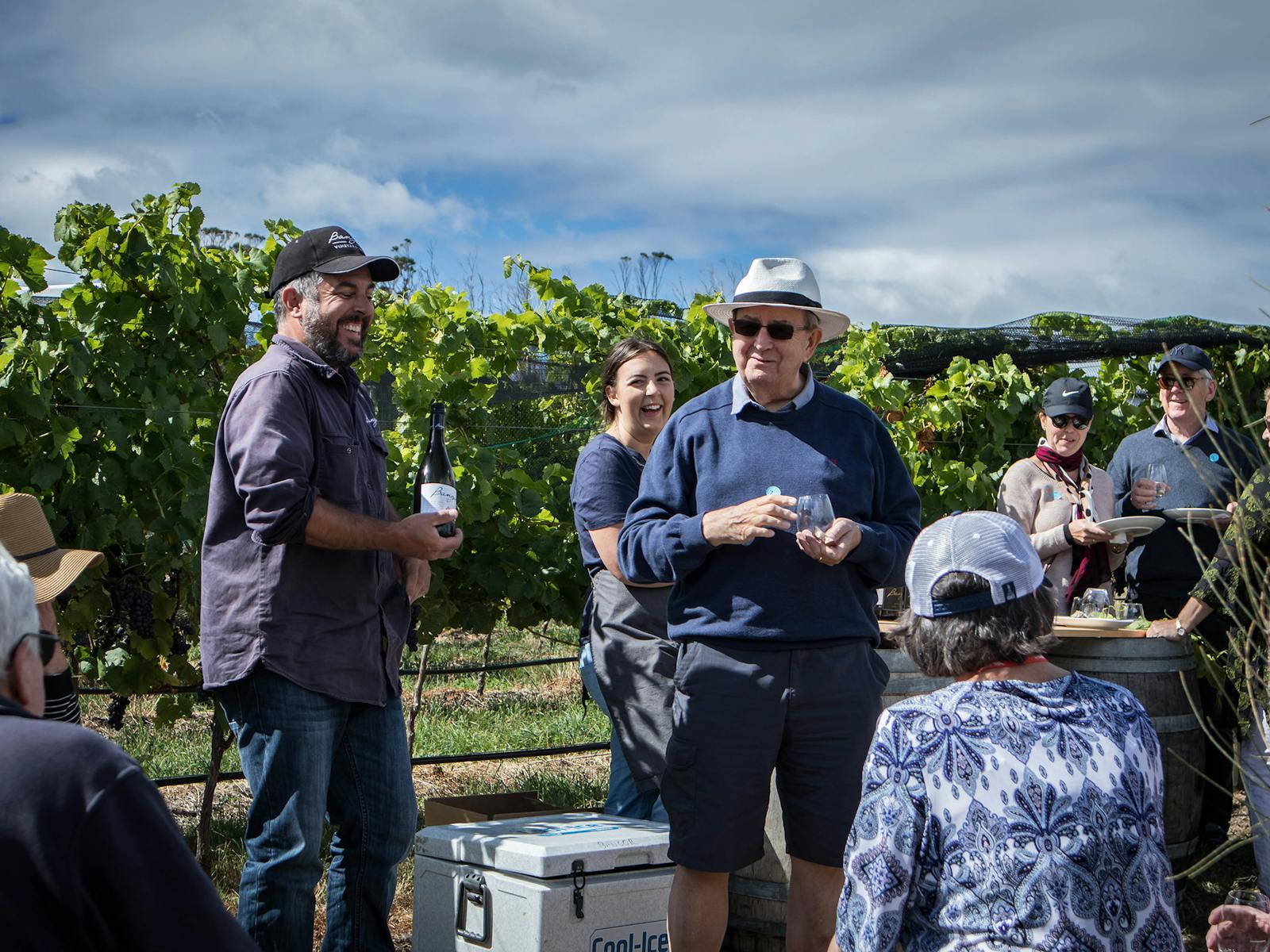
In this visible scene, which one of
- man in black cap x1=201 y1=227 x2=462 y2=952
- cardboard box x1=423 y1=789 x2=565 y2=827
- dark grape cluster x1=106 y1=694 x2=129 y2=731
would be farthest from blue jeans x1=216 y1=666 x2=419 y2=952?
dark grape cluster x1=106 y1=694 x2=129 y2=731

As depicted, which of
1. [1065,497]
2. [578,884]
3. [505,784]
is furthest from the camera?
[505,784]

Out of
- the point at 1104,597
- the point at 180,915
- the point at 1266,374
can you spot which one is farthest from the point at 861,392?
the point at 180,915

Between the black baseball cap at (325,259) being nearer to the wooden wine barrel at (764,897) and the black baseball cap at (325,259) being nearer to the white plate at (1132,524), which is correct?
the wooden wine barrel at (764,897)

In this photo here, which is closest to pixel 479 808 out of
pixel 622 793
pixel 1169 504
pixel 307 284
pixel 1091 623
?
pixel 622 793

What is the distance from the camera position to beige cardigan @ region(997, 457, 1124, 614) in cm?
474

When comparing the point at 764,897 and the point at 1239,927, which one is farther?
the point at 764,897

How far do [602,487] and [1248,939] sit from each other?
207cm

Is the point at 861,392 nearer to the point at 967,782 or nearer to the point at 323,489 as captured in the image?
the point at 323,489

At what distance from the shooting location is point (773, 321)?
9.69 feet

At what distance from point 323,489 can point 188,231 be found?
68.0 inches

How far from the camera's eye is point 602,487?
3512mm

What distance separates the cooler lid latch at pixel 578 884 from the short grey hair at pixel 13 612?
1.83 m

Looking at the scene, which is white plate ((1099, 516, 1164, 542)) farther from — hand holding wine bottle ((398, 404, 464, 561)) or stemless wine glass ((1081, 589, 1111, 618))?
hand holding wine bottle ((398, 404, 464, 561))

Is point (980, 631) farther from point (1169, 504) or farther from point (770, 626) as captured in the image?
point (1169, 504)
